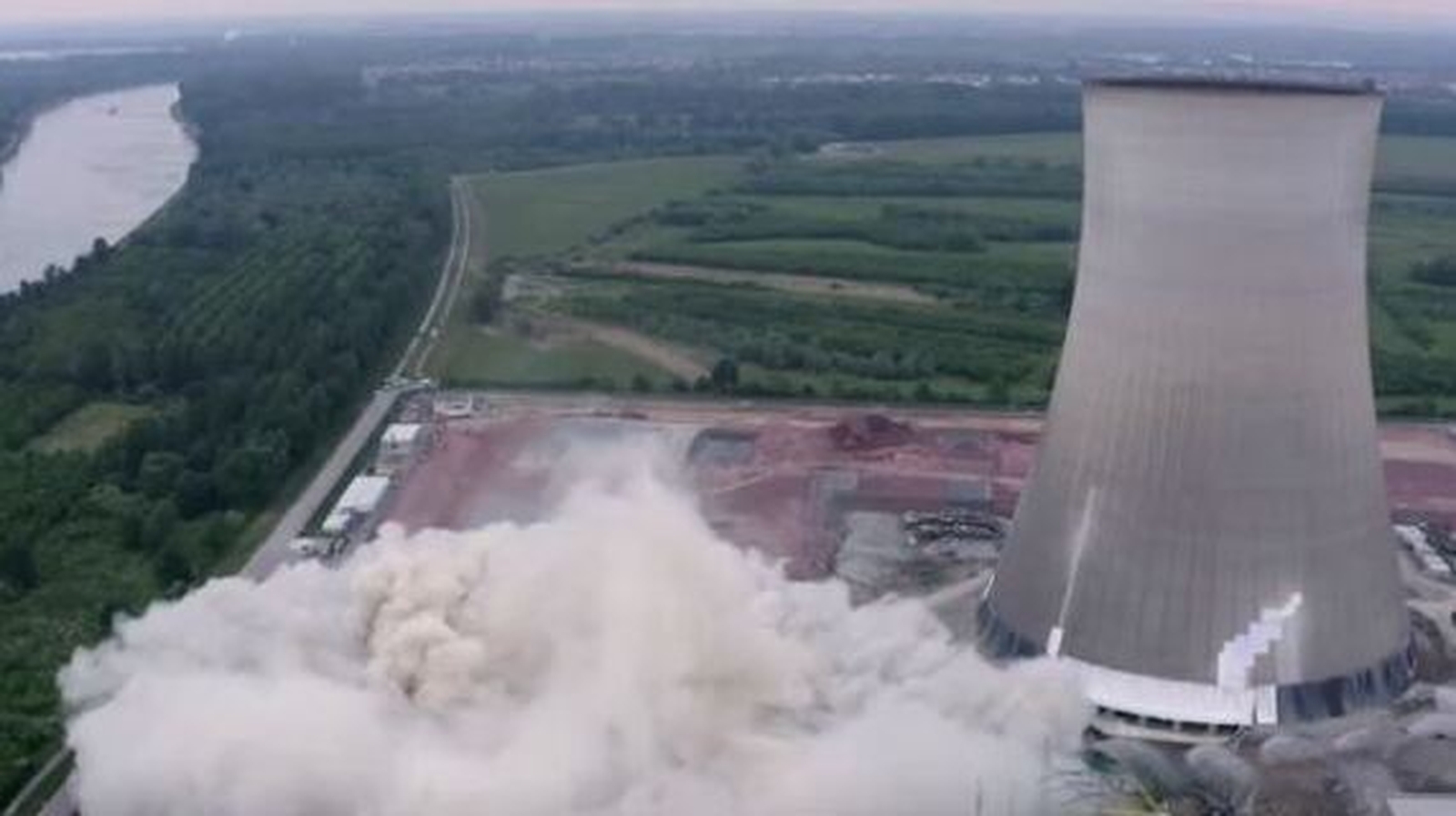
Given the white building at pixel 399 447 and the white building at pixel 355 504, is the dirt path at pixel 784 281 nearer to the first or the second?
the white building at pixel 399 447

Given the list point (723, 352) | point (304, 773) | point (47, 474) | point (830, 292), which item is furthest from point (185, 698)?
point (830, 292)

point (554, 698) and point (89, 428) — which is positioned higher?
point (554, 698)

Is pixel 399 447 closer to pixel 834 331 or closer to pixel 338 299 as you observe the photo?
pixel 338 299

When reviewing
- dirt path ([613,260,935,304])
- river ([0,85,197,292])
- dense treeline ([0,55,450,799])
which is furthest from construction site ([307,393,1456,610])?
river ([0,85,197,292])

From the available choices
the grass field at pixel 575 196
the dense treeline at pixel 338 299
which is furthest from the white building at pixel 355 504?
the grass field at pixel 575 196

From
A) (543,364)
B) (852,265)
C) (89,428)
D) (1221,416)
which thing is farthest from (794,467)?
(852,265)

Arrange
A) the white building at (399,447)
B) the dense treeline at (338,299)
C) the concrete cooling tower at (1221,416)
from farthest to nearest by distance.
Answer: the white building at (399,447) → the dense treeline at (338,299) → the concrete cooling tower at (1221,416)

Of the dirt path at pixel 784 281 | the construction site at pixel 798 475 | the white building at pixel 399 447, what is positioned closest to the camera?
the construction site at pixel 798 475
